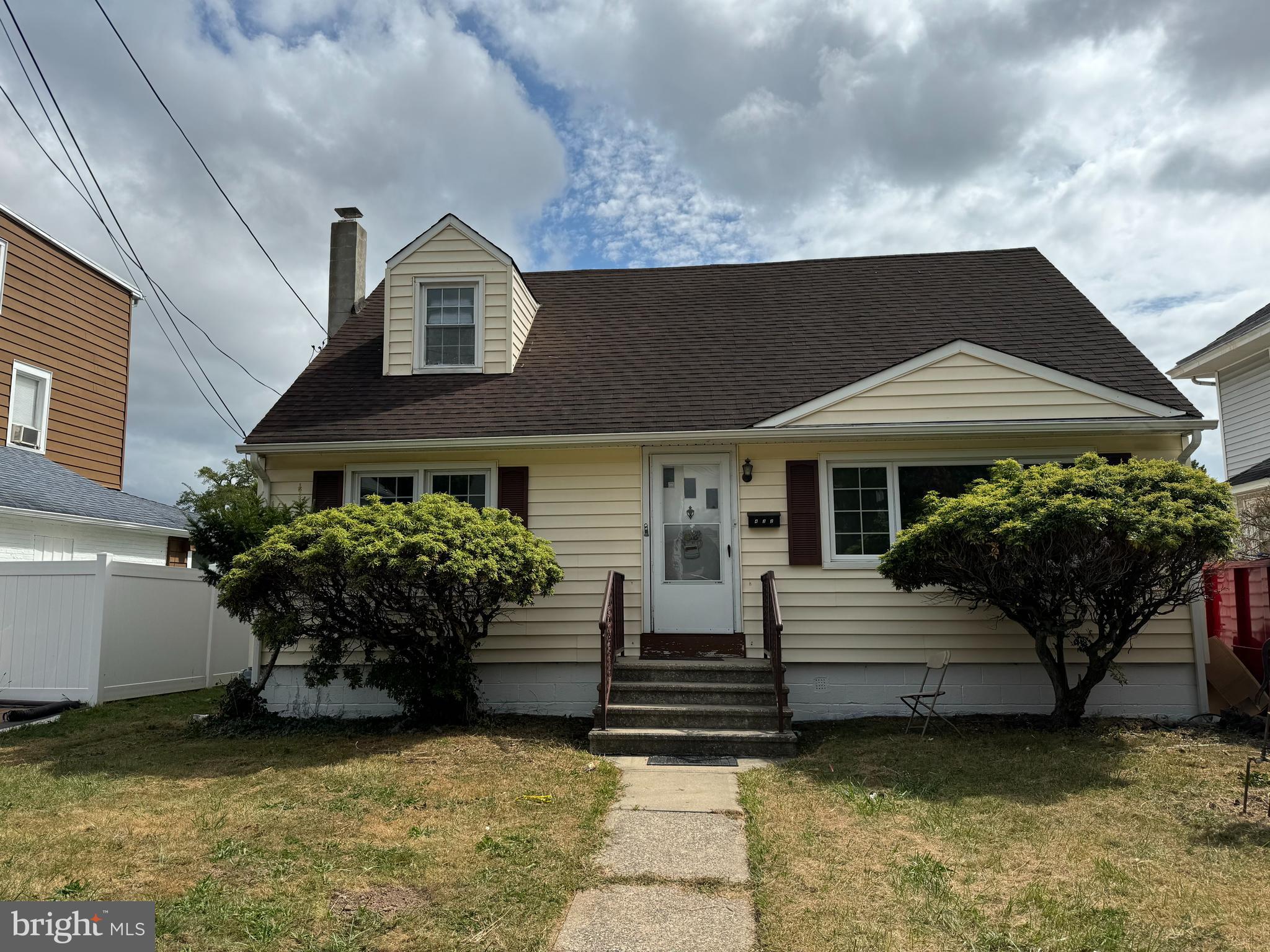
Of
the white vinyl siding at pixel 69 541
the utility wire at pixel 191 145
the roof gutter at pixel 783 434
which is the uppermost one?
the utility wire at pixel 191 145

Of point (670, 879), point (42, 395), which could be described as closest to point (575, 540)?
point (670, 879)

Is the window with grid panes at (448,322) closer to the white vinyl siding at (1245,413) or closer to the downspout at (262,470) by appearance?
the downspout at (262,470)

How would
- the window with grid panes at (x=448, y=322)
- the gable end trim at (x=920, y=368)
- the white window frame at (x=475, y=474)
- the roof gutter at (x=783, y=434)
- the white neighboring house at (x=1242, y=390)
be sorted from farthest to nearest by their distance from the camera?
the white neighboring house at (x=1242, y=390)
the window with grid panes at (x=448, y=322)
the white window frame at (x=475, y=474)
the gable end trim at (x=920, y=368)
the roof gutter at (x=783, y=434)

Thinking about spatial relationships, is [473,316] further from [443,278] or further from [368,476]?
[368,476]

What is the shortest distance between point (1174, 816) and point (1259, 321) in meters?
12.1

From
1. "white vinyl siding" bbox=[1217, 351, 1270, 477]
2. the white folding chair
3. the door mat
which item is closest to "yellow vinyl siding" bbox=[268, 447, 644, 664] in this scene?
the door mat

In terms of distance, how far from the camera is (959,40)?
28.8ft

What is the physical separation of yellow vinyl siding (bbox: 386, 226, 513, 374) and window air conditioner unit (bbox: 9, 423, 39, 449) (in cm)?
917

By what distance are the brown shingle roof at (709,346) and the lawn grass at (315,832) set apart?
355cm

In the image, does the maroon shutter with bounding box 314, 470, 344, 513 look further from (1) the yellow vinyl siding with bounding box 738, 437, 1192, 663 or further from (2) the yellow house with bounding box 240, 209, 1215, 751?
(1) the yellow vinyl siding with bounding box 738, 437, 1192, 663

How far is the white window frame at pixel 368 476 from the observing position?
9484 millimetres

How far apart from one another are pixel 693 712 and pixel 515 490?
10.5 feet

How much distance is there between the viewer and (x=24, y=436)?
1508 centimetres

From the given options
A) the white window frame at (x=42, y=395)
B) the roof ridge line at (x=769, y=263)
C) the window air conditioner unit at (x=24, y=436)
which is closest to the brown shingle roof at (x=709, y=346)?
the roof ridge line at (x=769, y=263)
